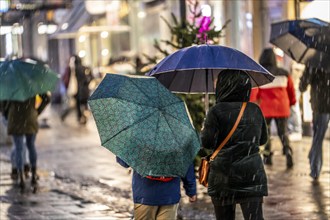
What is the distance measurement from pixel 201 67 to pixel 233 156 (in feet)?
5.12

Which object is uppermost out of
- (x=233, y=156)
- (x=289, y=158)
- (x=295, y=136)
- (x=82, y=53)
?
(x=233, y=156)

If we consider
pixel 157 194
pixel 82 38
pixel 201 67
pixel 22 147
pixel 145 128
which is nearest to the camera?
pixel 145 128

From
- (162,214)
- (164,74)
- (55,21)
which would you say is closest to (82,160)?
(164,74)

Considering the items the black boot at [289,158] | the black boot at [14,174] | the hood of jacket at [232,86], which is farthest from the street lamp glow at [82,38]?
the hood of jacket at [232,86]

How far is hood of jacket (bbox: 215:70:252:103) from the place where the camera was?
7969 mm

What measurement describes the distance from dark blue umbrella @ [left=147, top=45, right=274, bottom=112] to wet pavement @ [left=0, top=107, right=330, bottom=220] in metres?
A: 1.96

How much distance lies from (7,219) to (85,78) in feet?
55.0

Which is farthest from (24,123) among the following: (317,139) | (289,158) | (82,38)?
(82,38)

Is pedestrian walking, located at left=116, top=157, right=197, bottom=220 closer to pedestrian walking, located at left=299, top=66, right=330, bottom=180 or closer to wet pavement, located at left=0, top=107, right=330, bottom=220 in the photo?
wet pavement, located at left=0, top=107, right=330, bottom=220

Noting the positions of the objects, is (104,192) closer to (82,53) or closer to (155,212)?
(155,212)

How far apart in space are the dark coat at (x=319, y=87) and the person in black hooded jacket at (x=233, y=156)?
5.73 m

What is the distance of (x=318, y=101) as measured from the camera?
13.7m

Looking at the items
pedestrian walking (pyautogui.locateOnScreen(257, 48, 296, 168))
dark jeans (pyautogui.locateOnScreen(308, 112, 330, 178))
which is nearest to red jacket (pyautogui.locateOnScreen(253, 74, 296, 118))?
pedestrian walking (pyautogui.locateOnScreen(257, 48, 296, 168))

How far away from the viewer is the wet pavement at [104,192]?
39.8 ft
